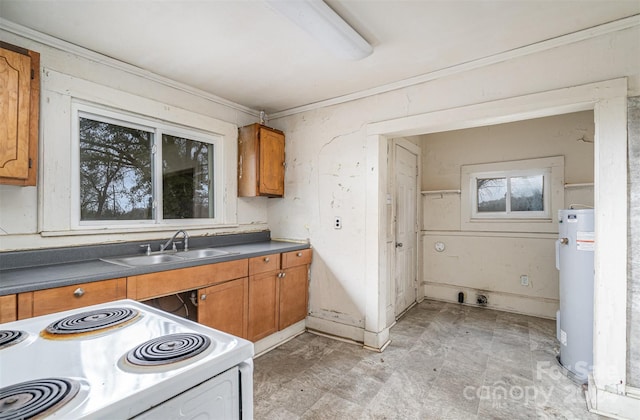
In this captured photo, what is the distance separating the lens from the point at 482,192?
155 inches

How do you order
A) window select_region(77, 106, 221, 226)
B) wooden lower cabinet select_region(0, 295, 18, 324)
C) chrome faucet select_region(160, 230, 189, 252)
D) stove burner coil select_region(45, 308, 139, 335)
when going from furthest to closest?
chrome faucet select_region(160, 230, 189, 252) → window select_region(77, 106, 221, 226) → wooden lower cabinet select_region(0, 295, 18, 324) → stove burner coil select_region(45, 308, 139, 335)

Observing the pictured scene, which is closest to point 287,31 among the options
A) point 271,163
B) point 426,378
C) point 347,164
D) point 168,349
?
point 347,164

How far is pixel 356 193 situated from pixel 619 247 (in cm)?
186

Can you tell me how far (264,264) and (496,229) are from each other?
2.94m

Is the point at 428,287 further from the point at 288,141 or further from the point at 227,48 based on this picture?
the point at 227,48

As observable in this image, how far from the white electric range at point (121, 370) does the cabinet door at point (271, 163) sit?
7.25 ft

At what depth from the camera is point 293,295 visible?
2.99 meters

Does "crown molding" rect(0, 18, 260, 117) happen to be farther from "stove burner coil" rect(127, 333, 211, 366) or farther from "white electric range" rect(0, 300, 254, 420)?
"stove burner coil" rect(127, 333, 211, 366)

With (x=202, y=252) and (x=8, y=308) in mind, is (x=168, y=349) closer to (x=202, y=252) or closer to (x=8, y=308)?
(x=8, y=308)

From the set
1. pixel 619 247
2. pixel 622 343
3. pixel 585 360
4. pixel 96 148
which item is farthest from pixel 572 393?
pixel 96 148

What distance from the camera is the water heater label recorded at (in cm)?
213

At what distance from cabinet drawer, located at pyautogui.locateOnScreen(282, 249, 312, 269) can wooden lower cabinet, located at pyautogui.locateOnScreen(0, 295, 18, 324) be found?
180 centimetres

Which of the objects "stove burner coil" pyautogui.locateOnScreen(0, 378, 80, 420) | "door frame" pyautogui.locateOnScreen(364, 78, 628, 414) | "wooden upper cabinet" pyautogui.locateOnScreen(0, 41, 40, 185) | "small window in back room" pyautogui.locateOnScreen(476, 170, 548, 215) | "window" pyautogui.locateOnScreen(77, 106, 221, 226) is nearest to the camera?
"stove burner coil" pyautogui.locateOnScreen(0, 378, 80, 420)

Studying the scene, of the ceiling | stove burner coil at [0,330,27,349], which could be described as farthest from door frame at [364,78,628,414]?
stove burner coil at [0,330,27,349]
